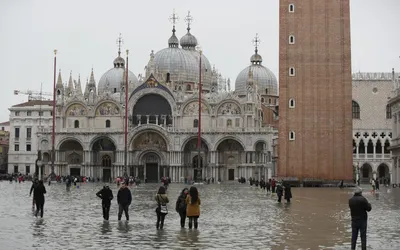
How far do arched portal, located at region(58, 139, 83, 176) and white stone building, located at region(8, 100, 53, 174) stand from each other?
55.8ft

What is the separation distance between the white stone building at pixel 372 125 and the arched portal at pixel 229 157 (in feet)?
48.0

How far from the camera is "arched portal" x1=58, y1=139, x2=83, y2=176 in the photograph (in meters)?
86.8

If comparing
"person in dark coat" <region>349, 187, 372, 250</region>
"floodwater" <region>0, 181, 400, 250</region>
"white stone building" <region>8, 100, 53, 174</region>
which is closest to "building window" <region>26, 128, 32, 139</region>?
"white stone building" <region>8, 100, 53, 174</region>

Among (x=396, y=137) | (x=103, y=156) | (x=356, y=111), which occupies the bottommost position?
(x=103, y=156)

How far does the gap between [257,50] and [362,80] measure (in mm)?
27476

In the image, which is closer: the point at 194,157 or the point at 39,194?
the point at 39,194

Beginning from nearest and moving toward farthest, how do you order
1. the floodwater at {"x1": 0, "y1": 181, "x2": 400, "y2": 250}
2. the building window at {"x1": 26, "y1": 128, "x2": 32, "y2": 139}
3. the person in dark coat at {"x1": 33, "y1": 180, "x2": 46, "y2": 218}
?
the floodwater at {"x1": 0, "y1": 181, "x2": 400, "y2": 250}
the person in dark coat at {"x1": 33, "y1": 180, "x2": 46, "y2": 218}
the building window at {"x1": 26, "y1": 128, "x2": 32, "y2": 139}

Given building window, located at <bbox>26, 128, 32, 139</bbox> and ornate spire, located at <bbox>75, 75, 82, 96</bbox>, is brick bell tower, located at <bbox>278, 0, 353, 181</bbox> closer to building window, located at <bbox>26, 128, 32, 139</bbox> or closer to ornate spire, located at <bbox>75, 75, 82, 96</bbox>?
ornate spire, located at <bbox>75, 75, 82, 96</bbox>

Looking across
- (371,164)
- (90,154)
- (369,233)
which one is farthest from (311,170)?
(369,233)

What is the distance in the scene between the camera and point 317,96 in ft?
194

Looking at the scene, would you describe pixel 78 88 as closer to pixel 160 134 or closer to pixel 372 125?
pixel 160 134

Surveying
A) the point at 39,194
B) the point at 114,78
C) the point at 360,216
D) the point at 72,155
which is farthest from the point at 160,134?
the point at 360,216

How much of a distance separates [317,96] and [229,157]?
25563mm

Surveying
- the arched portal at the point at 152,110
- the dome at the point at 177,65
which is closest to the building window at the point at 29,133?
the dome at the point at 177,65
